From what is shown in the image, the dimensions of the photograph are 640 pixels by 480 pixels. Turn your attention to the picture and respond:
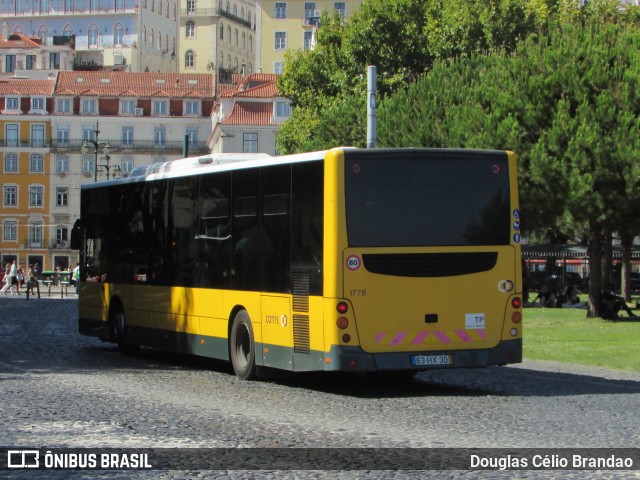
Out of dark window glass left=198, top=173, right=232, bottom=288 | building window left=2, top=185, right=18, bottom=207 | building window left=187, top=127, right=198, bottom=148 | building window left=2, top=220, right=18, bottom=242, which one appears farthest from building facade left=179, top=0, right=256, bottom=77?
dark window glass left=198, top=173, right=232, bottom=288

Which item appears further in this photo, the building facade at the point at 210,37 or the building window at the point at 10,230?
the building facade at the point at 210,37

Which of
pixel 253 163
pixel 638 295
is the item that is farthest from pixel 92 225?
pixel 638 295

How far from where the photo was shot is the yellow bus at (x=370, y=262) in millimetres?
16469

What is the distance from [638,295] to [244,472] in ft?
210

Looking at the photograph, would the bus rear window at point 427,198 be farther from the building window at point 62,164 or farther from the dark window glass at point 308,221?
the building window at point 62,164

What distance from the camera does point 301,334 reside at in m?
17.0

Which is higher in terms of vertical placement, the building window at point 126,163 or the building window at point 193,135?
the building window at point 193,135

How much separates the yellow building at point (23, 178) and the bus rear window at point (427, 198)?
111 m

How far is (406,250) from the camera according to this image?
16.8 meters

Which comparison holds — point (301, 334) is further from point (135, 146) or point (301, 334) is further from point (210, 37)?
point (210, 37)

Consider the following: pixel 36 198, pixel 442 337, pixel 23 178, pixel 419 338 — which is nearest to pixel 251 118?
pixel 36 198

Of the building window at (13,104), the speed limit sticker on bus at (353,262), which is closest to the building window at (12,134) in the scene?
the building window at (13,104)

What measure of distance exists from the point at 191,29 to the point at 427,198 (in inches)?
6187

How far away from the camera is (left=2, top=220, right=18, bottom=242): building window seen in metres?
126
